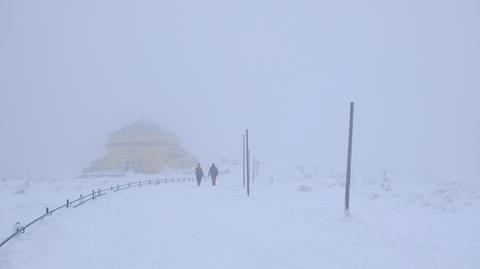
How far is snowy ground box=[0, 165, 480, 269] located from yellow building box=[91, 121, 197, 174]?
1766 inches

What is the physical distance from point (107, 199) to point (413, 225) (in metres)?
16.2

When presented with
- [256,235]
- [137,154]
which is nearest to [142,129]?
[137,154]

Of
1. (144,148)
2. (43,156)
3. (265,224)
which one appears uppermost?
(265,224)

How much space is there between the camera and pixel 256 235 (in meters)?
15.0

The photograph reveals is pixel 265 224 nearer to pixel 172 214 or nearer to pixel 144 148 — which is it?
pixel 172 214

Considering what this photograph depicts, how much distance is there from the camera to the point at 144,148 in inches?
2655

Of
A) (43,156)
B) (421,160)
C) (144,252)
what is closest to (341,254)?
(144,252)

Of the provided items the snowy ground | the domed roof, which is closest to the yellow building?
the domed roof

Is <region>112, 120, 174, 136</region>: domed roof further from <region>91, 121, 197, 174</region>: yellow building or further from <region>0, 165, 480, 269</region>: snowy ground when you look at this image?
<region>0, 165, 480, 269</region>: snowy ground

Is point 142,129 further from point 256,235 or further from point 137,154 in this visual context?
point 256,235

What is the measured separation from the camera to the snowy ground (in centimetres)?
1180

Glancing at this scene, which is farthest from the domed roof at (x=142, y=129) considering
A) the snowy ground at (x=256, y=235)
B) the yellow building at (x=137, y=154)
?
the snowy ground at (x=256, y=235)

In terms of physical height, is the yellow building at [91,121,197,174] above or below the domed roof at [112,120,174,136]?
below

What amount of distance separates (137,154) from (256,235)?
54734mm
